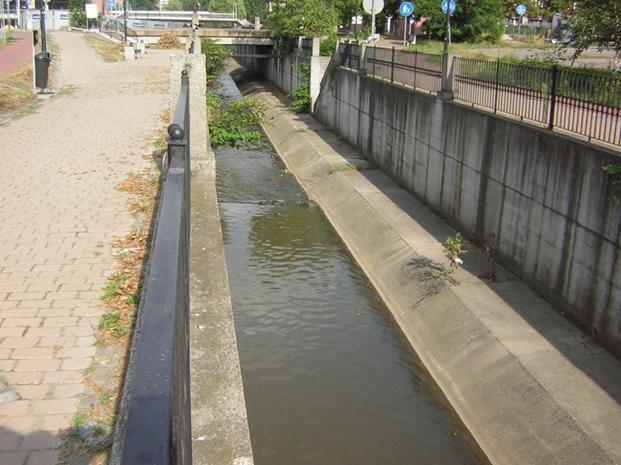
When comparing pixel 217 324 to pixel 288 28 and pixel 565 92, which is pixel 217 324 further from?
pixel 288 28

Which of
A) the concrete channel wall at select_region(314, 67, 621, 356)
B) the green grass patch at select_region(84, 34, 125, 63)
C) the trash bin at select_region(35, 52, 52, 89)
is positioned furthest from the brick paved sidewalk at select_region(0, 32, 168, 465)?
the green grass patch at select_region(84, 34, 125, 63)

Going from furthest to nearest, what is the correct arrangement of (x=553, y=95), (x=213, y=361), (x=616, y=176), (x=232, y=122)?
(x=232, y=122) → (x=553, y=95) → (x=616, y=176) → (x=213, y=361)

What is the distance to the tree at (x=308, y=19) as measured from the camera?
126ft

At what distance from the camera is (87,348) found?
5.86 m

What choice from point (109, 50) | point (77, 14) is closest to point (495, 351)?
point (109, 50)

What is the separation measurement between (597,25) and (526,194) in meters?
2.58

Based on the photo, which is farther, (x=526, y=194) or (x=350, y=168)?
(x=350, y=168)

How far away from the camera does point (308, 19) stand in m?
38.9

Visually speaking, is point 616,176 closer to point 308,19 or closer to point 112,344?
point 112,344

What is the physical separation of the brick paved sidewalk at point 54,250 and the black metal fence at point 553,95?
6356mm

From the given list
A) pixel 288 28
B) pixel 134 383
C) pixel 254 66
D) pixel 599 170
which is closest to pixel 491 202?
pixel 599 170

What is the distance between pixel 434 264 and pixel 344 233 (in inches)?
157

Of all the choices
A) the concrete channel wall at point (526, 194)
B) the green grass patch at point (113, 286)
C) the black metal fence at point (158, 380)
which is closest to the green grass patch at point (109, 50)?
the concrete channel wall at point (526, 194)

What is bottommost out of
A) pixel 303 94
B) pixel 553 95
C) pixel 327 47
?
pixel 303 94
